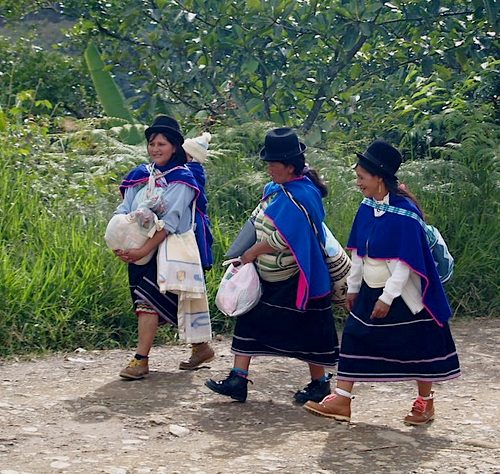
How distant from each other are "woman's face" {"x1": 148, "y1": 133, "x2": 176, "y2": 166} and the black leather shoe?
1.57 m

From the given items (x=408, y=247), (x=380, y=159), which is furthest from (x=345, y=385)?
(x=380, y=159)

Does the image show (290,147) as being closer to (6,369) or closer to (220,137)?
(6,369)

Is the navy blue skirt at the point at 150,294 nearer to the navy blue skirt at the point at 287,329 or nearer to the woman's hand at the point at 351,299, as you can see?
the navy blue skirt at the point at 287,329

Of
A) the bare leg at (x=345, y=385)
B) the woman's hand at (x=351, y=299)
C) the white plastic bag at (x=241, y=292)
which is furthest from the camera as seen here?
the white plastic bag at (x=241, y=292)

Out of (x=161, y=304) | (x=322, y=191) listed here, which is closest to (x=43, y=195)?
(x=161, y=304)

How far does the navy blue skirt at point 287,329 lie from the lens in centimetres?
612

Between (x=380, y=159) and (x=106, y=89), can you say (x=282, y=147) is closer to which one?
(x=380, y=159)

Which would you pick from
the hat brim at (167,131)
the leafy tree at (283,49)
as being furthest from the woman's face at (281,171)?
the leafy tree at (283,49)

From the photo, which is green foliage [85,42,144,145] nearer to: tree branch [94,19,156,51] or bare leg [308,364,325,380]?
tree branch [94,19,156,51]

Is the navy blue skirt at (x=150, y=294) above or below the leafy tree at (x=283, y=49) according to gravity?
below

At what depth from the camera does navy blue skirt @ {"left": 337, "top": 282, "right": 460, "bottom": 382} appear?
564 centimetres

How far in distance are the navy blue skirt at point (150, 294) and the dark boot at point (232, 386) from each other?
668 mm

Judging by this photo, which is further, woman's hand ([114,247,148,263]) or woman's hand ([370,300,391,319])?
woman's hand ([114,247,148,263])

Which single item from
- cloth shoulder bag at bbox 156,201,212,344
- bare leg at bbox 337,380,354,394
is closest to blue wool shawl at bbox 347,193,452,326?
bare leg at bbox 337,380,354,394
